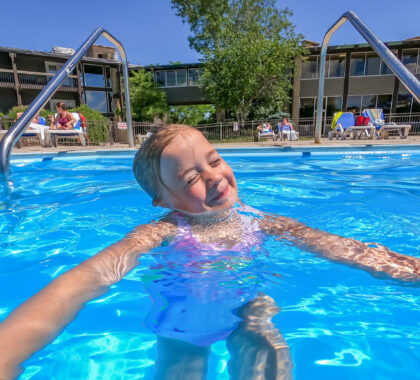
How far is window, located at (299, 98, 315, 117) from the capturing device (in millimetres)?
23553

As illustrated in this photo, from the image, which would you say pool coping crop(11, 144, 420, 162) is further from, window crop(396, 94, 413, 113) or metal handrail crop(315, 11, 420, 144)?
window crop(396, 94, 413, 113)

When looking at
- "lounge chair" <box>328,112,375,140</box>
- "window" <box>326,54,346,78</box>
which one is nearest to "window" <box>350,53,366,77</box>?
"window" <box>326,54,346,78</box>

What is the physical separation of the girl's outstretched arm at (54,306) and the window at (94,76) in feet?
99.3

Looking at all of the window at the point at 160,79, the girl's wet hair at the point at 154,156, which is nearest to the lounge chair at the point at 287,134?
the window at the point at 160,79

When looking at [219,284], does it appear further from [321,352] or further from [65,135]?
[65,135]

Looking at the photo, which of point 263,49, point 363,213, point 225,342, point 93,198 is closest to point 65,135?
point 93,198

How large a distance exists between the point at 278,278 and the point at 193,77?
86.3 ft

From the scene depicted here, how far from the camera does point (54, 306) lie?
1.03 metres

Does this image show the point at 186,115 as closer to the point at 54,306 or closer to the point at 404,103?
the point at 404,103

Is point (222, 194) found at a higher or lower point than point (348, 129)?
lower

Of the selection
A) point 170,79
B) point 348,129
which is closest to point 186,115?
point 170,79

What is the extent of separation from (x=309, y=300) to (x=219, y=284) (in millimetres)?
506

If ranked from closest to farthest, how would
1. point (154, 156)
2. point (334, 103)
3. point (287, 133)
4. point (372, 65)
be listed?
point (154, 156)
point (287, 133)
point (372, 65)
point (334, 103)

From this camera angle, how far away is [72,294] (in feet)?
3.69
